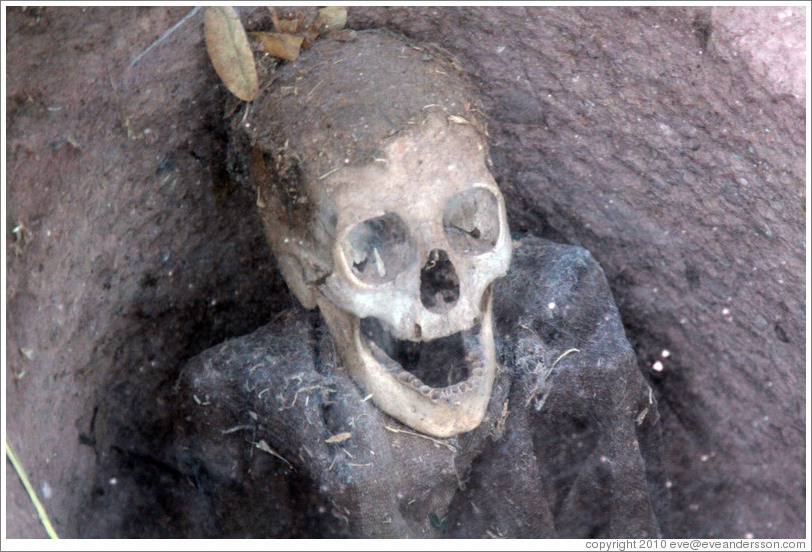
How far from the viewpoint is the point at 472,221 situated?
2.27 meters

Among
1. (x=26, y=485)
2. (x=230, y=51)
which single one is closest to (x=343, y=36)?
(x=230, y=51)

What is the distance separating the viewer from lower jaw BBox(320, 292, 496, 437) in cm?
215

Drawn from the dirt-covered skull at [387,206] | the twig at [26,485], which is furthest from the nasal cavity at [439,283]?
the twig at [26,485]

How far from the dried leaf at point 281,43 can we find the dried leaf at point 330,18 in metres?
0.06

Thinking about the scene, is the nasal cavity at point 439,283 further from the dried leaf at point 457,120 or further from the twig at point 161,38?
the twig at point 161,38

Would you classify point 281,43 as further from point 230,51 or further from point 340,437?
point 340,437

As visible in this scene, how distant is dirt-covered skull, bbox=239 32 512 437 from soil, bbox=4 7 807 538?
0.22 m

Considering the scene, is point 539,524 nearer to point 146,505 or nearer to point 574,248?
point 574,248

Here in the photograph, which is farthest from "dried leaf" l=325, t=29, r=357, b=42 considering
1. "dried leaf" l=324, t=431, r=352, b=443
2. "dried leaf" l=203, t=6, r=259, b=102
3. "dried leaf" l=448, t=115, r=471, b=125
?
"dried leaf" l=324, t=431, r=352, b=443

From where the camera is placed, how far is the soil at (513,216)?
2146 millimetres

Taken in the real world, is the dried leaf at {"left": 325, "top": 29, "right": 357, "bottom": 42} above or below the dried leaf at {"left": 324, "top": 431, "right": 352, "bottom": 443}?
above

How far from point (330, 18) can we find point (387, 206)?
→ 488 millimetres

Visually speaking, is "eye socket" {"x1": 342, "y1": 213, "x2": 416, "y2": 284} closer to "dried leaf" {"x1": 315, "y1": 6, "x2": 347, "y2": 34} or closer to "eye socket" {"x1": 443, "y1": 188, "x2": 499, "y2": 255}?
"eye socket" {"x1": 443, "y1": 188, "x2": 499, "y2": 255}

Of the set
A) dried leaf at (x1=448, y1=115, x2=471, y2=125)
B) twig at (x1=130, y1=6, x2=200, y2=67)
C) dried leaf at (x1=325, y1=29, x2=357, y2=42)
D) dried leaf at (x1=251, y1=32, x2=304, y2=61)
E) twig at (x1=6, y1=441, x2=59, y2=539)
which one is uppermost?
twig at (x1=130, y1=6, x2=200, y2=67)
